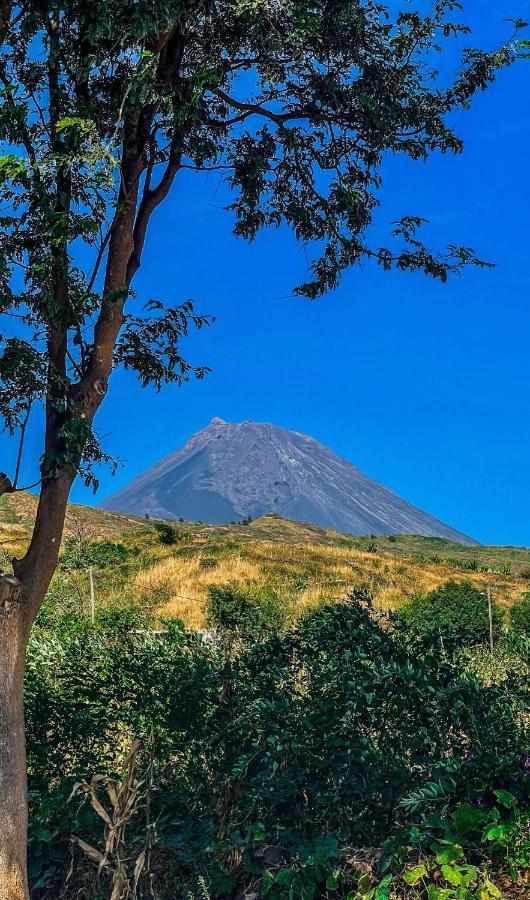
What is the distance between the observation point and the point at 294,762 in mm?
5117

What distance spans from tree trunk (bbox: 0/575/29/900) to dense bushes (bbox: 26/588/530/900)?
2.04ft

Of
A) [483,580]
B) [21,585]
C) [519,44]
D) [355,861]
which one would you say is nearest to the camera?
[355,861]

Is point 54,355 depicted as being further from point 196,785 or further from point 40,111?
point 196,785

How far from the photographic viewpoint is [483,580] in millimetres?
35094

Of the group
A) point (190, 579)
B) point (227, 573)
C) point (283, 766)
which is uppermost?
point (227, 573)

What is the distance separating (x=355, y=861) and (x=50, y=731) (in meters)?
3.06

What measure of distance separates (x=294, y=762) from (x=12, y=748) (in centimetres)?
179

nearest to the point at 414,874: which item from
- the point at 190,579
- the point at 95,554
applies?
the point at 190,579

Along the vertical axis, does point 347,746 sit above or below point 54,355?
below

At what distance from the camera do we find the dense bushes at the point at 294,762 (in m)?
4.70

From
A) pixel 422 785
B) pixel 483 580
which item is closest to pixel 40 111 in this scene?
pixel 422 785

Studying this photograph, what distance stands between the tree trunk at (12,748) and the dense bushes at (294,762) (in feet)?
2.04

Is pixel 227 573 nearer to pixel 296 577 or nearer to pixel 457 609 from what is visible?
pixel 296 577

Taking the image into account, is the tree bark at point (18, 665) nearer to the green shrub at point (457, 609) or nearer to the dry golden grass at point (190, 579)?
the green shrub at point (457, 609)
